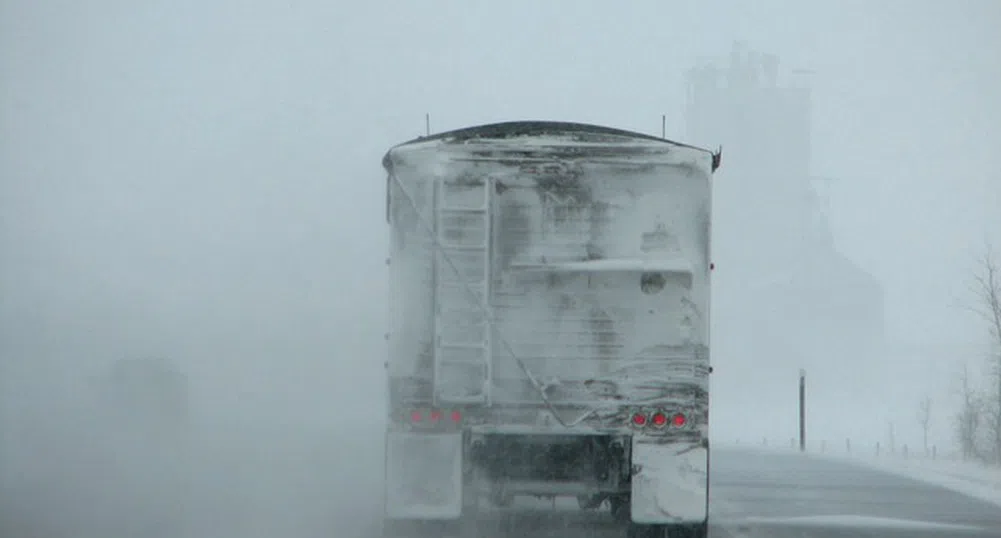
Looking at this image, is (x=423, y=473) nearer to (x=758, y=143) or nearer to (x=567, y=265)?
(x=567, y=265)

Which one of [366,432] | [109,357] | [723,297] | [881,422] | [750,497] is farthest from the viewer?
[723,297]

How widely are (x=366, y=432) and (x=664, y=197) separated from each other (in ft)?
52.5

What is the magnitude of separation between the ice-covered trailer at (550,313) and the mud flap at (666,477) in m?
0.01

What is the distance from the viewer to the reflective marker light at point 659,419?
37.0 feet

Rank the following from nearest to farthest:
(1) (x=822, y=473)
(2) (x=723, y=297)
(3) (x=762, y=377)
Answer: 1. (1) (x=822, y=473)
2. (3) (x=762, y=377)
3. (2) (x=723, y=297)

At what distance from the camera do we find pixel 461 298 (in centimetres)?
1118

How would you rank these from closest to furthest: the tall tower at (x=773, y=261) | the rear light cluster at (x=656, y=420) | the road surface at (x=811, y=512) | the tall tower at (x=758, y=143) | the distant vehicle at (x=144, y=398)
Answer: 1. the rear light cluster at (x=656, y=420)
2. the road surface at (x=811, y=512)
3. the distant vehicle at (x=144, y=398)
4. the tall tower at (x=773, y=261)
5. the tall tower at (x=758, y=143)

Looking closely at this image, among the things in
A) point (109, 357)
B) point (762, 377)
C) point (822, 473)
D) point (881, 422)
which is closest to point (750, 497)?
point (822, 473)

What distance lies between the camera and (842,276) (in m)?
127

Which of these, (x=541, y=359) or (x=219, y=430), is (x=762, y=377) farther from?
(x=541, y=359)

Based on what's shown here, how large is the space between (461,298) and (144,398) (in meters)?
13.9

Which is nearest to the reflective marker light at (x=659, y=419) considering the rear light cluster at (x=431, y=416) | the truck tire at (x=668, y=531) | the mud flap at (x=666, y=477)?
the mud flap at (x=666, y=477)

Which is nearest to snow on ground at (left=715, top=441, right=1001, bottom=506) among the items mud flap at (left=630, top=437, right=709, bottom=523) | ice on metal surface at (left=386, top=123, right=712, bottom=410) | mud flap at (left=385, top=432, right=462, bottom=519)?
mud flap at (left=630, top=437, right=709, bottom=523)

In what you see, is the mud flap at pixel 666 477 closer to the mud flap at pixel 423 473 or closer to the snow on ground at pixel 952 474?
the mud flap at pixel 423 473
